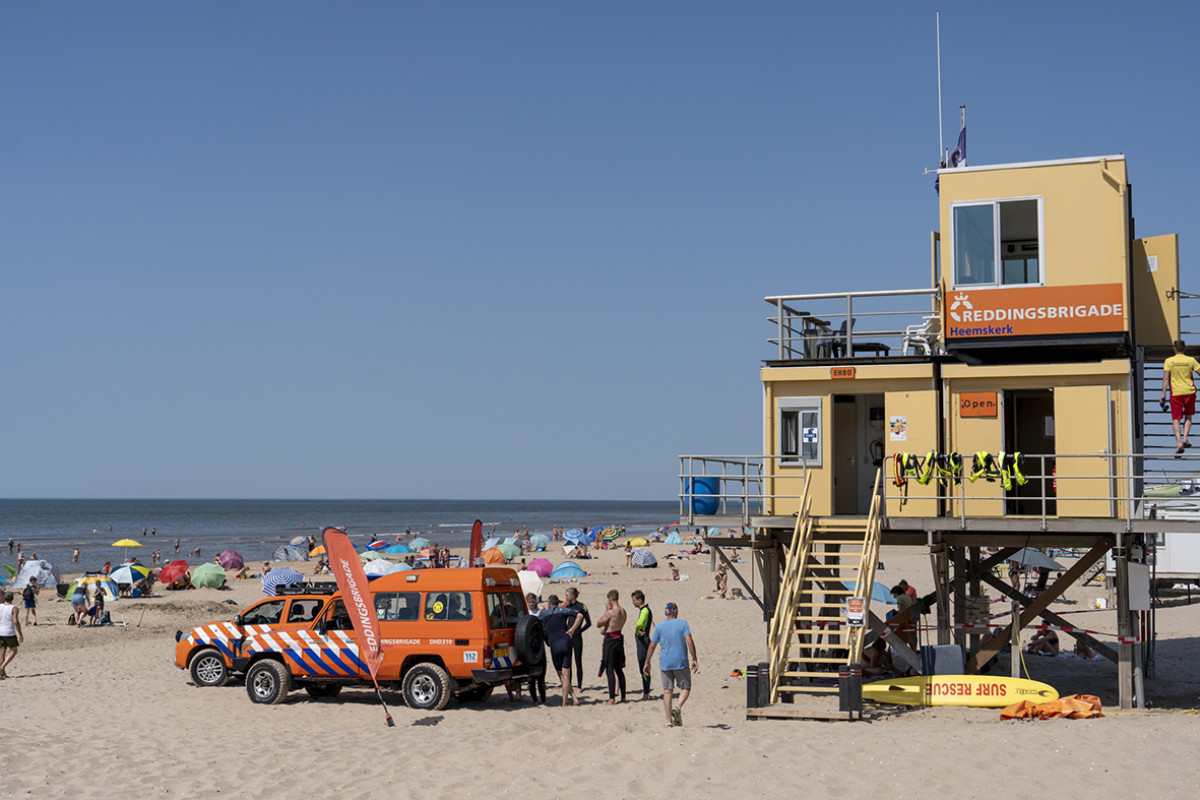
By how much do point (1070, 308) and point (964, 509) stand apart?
350cm

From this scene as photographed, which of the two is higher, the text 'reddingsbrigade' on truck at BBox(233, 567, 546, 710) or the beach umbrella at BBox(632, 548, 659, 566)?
the text 'reddingsbrigade' on truck at BBox(233, 567, 546, 710)

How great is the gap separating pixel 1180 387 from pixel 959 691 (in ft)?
17.4

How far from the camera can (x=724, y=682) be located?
18406 millimetres

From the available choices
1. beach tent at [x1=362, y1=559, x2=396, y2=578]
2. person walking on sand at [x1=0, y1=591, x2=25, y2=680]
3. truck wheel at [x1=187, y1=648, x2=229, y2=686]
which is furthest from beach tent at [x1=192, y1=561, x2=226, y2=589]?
truck wheel at [x1=187, y1=648, x2=229, y2=686]

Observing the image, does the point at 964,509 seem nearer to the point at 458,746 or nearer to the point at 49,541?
the point at 458,746

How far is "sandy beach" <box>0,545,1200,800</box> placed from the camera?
10.5 m

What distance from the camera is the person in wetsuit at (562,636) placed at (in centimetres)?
1617

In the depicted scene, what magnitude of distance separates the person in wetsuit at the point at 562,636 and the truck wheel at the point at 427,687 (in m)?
1.72

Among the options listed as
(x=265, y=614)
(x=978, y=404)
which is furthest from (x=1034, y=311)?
(x=265, y=614)

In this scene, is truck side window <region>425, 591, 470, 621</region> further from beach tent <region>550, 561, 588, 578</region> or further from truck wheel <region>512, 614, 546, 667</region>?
beach tent <region>550, 561, 588, 578</region>

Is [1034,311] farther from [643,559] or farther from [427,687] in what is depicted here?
[643,559]

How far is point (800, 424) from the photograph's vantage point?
16.8 meters

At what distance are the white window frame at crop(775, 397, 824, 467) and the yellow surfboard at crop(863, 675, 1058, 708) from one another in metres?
3.51

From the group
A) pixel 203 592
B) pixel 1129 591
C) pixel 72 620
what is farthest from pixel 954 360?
pixel 203 592
